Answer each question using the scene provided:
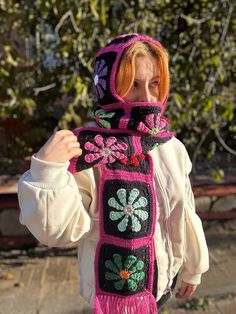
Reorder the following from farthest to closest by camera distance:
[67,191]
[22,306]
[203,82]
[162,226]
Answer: [203,82], [22,306], [162,226], [67,191]

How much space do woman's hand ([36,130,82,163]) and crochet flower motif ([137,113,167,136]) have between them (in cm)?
28

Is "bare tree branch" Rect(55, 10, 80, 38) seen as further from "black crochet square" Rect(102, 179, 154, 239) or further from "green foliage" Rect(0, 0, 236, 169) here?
"black crochet square" Rect(102, 179, 154, 239)

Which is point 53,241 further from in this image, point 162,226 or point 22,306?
point 22,306

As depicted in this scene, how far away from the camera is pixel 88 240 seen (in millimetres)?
1627

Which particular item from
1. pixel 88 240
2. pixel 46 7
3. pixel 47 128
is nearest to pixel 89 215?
pixel 88 240

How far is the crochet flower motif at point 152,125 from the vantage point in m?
1.56

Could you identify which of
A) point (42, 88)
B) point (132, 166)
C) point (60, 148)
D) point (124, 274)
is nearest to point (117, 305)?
point (124, 274)

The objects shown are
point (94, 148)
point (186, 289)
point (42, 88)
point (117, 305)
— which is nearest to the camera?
point (94, 148)

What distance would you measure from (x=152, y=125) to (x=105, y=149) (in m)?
0.22

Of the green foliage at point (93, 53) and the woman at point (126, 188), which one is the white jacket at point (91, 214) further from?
the green foliage at point (93, 53)

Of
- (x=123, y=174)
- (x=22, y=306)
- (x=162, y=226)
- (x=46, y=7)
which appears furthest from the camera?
(x=46, y=7)

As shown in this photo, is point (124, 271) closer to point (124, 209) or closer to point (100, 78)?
point (124, 209)

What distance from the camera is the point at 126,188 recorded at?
152 cm

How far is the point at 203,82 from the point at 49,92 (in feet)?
5.53
